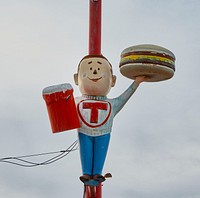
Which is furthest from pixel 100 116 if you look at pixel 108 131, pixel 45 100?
pixel 45 100

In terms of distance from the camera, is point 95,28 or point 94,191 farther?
point 95,28

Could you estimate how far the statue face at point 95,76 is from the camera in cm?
784

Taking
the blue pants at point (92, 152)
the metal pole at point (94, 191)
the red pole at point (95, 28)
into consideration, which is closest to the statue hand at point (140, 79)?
the red pole at point (95, 28)

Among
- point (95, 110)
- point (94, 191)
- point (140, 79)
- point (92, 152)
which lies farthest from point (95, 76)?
point (94, 191)

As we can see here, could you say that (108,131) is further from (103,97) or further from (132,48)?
(132,48)

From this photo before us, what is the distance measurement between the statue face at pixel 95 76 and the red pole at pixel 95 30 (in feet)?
0.58

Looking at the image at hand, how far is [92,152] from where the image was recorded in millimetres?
7723

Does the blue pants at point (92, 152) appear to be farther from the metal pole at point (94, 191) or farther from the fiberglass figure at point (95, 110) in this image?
the metal pole at point (94, 191)

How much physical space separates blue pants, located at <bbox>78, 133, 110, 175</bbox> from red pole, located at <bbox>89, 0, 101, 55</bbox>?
41.4 inches

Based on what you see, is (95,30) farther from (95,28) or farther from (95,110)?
(95,110)

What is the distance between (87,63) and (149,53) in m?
0.73

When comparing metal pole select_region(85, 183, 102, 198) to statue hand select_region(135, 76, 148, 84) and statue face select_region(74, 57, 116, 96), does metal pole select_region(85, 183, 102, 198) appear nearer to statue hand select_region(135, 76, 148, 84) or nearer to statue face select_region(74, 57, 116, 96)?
statue face select_region(74, 57, 116, 96)

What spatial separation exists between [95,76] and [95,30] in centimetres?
62

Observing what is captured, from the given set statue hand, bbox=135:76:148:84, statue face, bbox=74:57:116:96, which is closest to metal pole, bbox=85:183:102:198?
statue face, bbox=74:57:116:96
